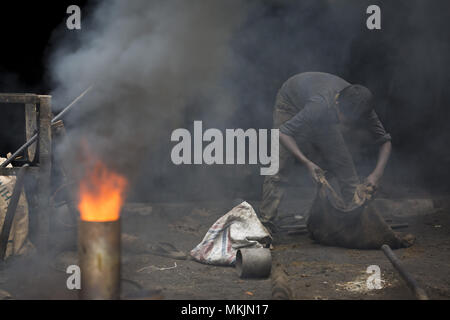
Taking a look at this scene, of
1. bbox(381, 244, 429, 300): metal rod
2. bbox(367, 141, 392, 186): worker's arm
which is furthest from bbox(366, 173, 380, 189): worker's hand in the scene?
bbox(381, 244, 429, 300): metal rod

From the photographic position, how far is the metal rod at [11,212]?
412 cm

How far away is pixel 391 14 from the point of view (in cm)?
734

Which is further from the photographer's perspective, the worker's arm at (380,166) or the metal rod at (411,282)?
the worker's arm at (380,166)

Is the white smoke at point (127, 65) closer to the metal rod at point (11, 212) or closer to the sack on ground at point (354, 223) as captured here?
the metal rod at point (11, 212)

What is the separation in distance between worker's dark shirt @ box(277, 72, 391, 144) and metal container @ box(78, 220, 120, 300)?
283cm

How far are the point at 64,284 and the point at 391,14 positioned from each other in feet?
20.5

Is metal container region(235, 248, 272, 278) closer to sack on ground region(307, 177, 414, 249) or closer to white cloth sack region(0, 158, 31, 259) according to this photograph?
sack on ground region(307, 177, 414, 249)

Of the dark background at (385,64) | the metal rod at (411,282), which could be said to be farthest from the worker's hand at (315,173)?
the dark background at (385,64)

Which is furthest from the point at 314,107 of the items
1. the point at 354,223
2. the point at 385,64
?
the point at 385,64

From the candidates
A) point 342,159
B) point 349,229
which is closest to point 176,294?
point 349,229

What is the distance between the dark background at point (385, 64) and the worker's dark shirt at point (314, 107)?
1.60m

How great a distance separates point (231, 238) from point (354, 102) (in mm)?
1978

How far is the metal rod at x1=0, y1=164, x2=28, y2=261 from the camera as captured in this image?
4.12 m

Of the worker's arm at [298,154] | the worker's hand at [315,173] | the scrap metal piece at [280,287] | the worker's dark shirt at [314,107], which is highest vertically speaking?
the worker's dark shirt at [314,107]
